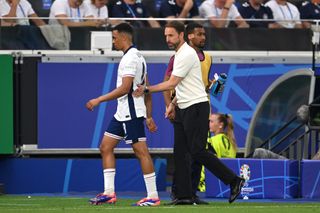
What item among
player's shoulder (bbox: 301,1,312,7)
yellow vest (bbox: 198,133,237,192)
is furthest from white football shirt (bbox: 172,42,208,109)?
player's shoulder (bbox: 301,1,312,7)

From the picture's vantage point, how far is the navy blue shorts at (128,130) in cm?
1182

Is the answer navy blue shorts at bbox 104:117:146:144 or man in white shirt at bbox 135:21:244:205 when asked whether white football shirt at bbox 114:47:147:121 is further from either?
man in white shirt at bbox 135:21:244:205

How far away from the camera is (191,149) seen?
1152 cm

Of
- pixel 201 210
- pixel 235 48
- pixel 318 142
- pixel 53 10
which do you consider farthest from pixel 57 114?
pixel 201 210

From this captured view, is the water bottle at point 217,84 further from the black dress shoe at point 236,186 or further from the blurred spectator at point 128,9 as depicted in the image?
the blurred spectator at point 128,9

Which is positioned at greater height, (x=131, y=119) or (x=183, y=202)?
(x=131, y=119)

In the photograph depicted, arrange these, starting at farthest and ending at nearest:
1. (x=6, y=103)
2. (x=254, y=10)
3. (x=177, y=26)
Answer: (x=254, y=10) → (x=6, y=103) → (x=177, y=26)

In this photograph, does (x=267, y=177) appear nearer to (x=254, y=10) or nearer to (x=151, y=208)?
(x=151, y=208)

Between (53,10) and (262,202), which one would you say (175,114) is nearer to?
(262,202)

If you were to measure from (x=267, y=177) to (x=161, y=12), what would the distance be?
462 centimetres

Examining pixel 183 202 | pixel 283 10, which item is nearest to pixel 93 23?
pixel 283 10

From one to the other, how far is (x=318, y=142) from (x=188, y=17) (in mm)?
3414

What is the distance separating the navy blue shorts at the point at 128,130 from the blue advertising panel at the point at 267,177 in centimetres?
→ 234

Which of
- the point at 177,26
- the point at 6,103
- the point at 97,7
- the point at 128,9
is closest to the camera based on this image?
the point at 177,26
